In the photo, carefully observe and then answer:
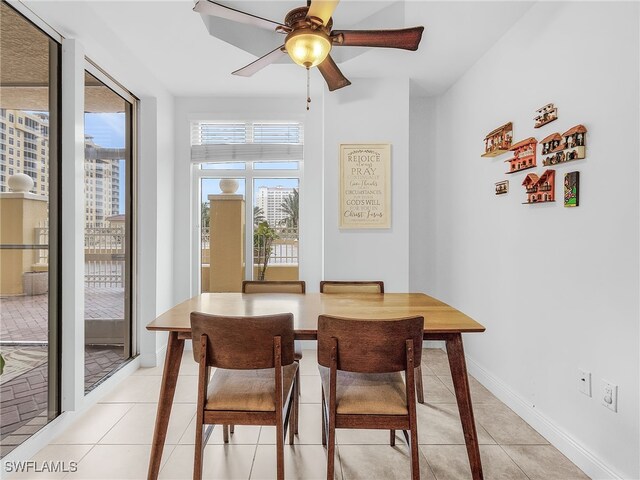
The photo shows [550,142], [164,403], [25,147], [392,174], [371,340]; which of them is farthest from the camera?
[392,174]

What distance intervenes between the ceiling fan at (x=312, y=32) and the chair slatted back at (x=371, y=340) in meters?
1.32

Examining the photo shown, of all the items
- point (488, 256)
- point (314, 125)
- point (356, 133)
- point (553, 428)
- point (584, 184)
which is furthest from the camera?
point (314, 125)

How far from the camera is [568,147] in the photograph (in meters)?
1.99

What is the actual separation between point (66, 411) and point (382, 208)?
287cm

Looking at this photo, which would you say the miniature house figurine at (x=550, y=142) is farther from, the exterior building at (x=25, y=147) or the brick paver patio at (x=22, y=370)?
the brick paver patio at (x=22, y=370)

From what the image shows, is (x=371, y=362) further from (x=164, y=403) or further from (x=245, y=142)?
(x=245, y=142)

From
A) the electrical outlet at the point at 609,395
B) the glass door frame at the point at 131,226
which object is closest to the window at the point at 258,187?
the glass door frame at the point at 131,226

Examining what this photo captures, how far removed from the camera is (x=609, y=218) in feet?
5.76

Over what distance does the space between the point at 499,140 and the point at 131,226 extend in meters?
3.21

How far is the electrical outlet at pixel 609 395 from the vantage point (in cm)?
171

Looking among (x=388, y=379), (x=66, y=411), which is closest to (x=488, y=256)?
(x=388, y=379)

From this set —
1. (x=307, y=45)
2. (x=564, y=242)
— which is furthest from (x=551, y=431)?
(x=307, y=45)

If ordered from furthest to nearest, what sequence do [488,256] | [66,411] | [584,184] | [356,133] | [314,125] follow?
[314,125]
[356,133]
[488,256]
[66,411]
[584,184]

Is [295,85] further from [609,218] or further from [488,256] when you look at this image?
[609,218]
